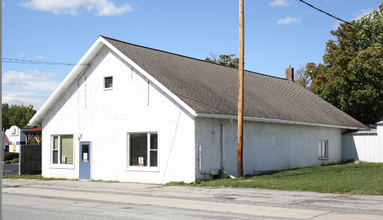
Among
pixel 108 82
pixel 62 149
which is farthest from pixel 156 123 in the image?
pixel 62 149

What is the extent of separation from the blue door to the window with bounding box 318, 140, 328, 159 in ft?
46.4

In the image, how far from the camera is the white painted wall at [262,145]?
1789 centimetres

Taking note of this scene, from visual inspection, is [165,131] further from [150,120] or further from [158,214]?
[158,214]

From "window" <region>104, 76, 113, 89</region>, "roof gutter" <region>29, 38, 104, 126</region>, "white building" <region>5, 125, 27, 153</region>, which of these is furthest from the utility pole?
"white building" <region>5, 125, 27, 153</region>

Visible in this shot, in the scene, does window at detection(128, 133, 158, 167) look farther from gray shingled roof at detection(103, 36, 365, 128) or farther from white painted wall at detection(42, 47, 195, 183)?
gray shingled roof at detection(103, 36, 365, 128)

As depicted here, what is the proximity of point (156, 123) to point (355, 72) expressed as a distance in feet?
75.4

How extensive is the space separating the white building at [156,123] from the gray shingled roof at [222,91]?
0.32 ft

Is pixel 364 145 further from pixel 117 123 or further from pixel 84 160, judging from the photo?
pixel 84 160

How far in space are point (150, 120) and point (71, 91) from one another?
576 centimetres

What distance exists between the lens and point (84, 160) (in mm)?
21062

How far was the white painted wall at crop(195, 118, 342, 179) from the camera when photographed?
58.7ft

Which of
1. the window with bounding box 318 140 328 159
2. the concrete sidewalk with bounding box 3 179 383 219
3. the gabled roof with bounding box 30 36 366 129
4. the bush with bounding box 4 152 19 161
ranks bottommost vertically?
the bush with bounding box 4 152 19 161

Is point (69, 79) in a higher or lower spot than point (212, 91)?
higher

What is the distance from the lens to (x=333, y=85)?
36.2 meters
